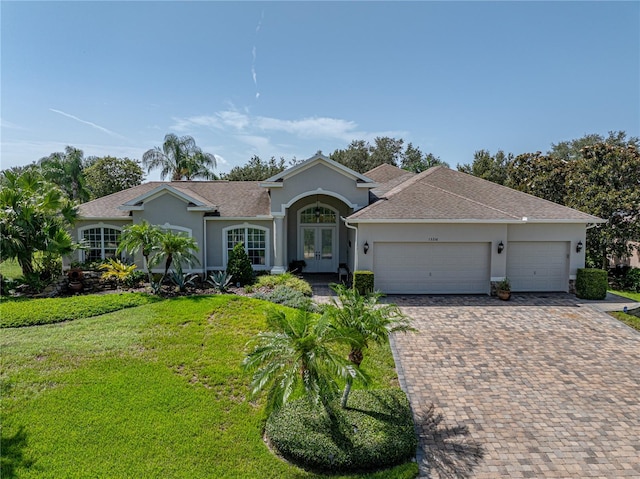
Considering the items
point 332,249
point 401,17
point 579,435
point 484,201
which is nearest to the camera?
point 579,435

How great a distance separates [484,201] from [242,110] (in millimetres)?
14509

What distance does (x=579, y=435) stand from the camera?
6539mm

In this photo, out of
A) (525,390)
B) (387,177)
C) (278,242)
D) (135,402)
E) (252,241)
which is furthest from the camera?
(387,177)

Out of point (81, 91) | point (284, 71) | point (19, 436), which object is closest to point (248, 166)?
point (284, 71)

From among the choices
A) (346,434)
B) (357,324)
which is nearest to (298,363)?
(357,324)

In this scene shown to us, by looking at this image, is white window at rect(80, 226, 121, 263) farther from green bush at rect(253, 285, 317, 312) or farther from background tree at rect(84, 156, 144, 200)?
background tree at rect(84, 156, 144, 200)

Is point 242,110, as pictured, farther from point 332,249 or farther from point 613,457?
point 613,457

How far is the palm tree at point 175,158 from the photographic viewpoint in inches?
1323

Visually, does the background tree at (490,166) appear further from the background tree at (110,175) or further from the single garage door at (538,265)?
the background tree at (110,175)

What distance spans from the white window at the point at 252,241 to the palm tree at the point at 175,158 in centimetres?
1868

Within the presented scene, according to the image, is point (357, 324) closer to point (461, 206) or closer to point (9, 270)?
point (461, 206)

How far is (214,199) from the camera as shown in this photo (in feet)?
63.4

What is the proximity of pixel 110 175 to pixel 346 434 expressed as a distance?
138 ft

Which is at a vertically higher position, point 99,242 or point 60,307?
point 99,242
